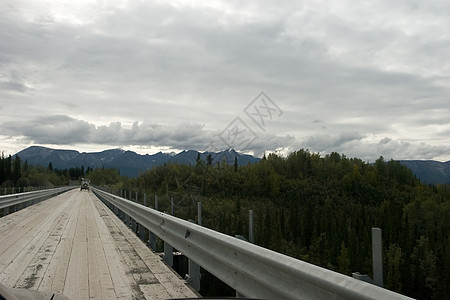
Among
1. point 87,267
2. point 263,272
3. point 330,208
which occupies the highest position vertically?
point 263,272

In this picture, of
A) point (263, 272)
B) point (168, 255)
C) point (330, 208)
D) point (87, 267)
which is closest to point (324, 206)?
point (330, 208)

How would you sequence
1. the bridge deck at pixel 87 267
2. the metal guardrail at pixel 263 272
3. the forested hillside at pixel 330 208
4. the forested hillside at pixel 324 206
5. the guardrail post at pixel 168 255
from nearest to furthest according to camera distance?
the metal guardrail at pixel 263 272 → the bridge deck at pixel 87 267 → the guardrail post at pixel 168 255 → the forested hillside at pixel 324 206 → the forested hillside at pixel 330 208

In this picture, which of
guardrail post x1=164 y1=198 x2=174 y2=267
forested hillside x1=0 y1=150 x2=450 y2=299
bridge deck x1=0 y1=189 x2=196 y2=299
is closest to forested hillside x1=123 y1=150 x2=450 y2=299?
forested hillside x1=0 y1=150 x2=450 y2=299

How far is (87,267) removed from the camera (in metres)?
6.98

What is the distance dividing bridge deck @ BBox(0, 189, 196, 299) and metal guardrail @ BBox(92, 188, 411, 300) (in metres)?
0.63

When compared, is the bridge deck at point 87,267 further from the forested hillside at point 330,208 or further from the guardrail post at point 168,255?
the forested hillside at point 330,208

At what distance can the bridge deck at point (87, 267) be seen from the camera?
560 centimetres

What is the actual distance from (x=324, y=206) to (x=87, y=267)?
477ft

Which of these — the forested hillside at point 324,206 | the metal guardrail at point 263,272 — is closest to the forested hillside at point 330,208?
the forested hillside at point 324,206

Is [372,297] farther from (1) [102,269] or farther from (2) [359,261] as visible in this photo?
(2) [359,261]

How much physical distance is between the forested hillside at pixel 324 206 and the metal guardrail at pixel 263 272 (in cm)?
2946

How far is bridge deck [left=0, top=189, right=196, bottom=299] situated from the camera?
560 centimetres

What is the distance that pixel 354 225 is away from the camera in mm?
106500

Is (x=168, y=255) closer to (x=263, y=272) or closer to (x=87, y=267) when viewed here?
(x=87, y=267)
